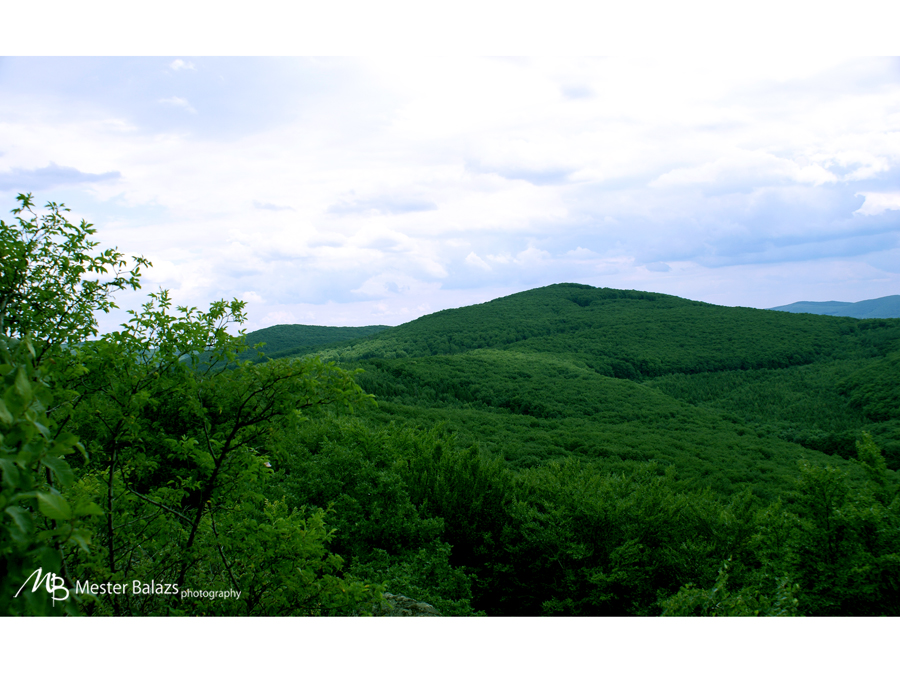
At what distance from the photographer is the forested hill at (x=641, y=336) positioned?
50.9 meters

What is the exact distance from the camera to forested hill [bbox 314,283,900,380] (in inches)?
2003

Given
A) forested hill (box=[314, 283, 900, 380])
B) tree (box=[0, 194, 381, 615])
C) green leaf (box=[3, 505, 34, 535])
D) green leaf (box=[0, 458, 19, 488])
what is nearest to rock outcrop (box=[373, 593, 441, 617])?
tree (box=[0, 194, 381, 615])

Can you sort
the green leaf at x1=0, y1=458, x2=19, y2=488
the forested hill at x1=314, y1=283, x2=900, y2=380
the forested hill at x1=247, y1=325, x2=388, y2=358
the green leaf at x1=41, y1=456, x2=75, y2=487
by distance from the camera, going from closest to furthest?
the green leaf at x1=0, y1=458, x2=19, y2=488 < the green leaf at x1=41, y1=456, x2=75, y2=487 < the forested hill at x1=314, y1=283, x2=900, y2=380 < the forested hill at x1=247, y1=325, x2=388, y2=358

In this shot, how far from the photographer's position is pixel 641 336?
196 feet

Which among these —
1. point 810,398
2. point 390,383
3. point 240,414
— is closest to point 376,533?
Result: point 240,414

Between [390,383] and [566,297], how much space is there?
59.4 m

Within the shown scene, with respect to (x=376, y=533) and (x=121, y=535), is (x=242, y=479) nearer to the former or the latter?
(x=121, y=535)

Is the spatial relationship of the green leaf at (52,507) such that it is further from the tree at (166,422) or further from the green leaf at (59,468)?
the tree at (166,422)

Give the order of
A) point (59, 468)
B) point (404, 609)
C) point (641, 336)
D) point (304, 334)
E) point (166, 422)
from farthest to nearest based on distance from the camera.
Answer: point (304, 334)
point (641, 336)
point (404, 609)
point (166, 422)
point (59, 468)

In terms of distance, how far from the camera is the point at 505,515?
973 cm

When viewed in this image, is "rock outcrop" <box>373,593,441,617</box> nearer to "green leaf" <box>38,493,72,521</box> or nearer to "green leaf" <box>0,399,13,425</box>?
"green leaf" <box>38,493,72,521</box>

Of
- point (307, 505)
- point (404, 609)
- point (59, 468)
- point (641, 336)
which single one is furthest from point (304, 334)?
point (59, 468)

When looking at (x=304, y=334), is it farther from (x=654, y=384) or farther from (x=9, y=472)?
(x=9, y=472)

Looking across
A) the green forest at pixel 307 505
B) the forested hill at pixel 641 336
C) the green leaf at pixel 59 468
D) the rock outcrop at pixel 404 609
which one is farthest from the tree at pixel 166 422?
the forested hill at pixel 641 336
